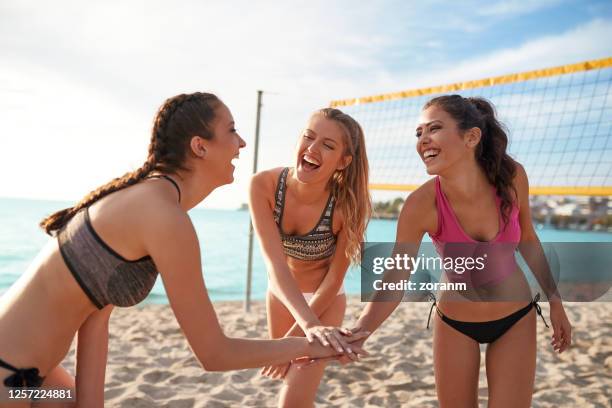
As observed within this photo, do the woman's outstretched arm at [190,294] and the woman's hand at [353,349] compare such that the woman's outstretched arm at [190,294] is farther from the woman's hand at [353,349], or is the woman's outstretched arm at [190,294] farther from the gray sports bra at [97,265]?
the woman's hand at [353,349]

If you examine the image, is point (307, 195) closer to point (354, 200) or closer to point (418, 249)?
point (354, 200)

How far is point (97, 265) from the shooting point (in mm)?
1667

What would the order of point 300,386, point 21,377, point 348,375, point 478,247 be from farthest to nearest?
1. point 348,375
2. point 300,386
3. point 478,247
4. point 21,377

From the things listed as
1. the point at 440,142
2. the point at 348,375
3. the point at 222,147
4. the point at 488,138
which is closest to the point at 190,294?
the point at 222,147

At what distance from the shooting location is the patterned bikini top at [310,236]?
107 inches

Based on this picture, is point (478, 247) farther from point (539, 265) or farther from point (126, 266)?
point (126, 266)

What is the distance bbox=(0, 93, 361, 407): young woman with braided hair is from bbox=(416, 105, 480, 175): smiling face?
2.99 ft

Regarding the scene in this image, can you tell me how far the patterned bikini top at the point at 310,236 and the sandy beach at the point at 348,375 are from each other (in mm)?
1363

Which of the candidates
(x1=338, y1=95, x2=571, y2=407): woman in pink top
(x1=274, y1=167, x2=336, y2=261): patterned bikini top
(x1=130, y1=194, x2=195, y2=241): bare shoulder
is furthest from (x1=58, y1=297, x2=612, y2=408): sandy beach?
(x1=130, y1=194, x2=195, y2=241): bare shoulder

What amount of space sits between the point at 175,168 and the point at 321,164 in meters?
0.90

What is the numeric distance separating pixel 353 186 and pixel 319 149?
0.33 metres

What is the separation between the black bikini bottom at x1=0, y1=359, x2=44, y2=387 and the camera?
160cm

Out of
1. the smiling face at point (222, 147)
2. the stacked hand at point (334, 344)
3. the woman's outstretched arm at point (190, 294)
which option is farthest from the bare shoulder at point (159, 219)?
the stacked hand at point (334, 344)

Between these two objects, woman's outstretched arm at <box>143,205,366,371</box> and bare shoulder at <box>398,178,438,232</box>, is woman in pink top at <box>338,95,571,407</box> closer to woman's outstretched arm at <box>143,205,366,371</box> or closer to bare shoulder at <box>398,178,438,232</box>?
bare shoulder at <box>398,178,438,232</box>
